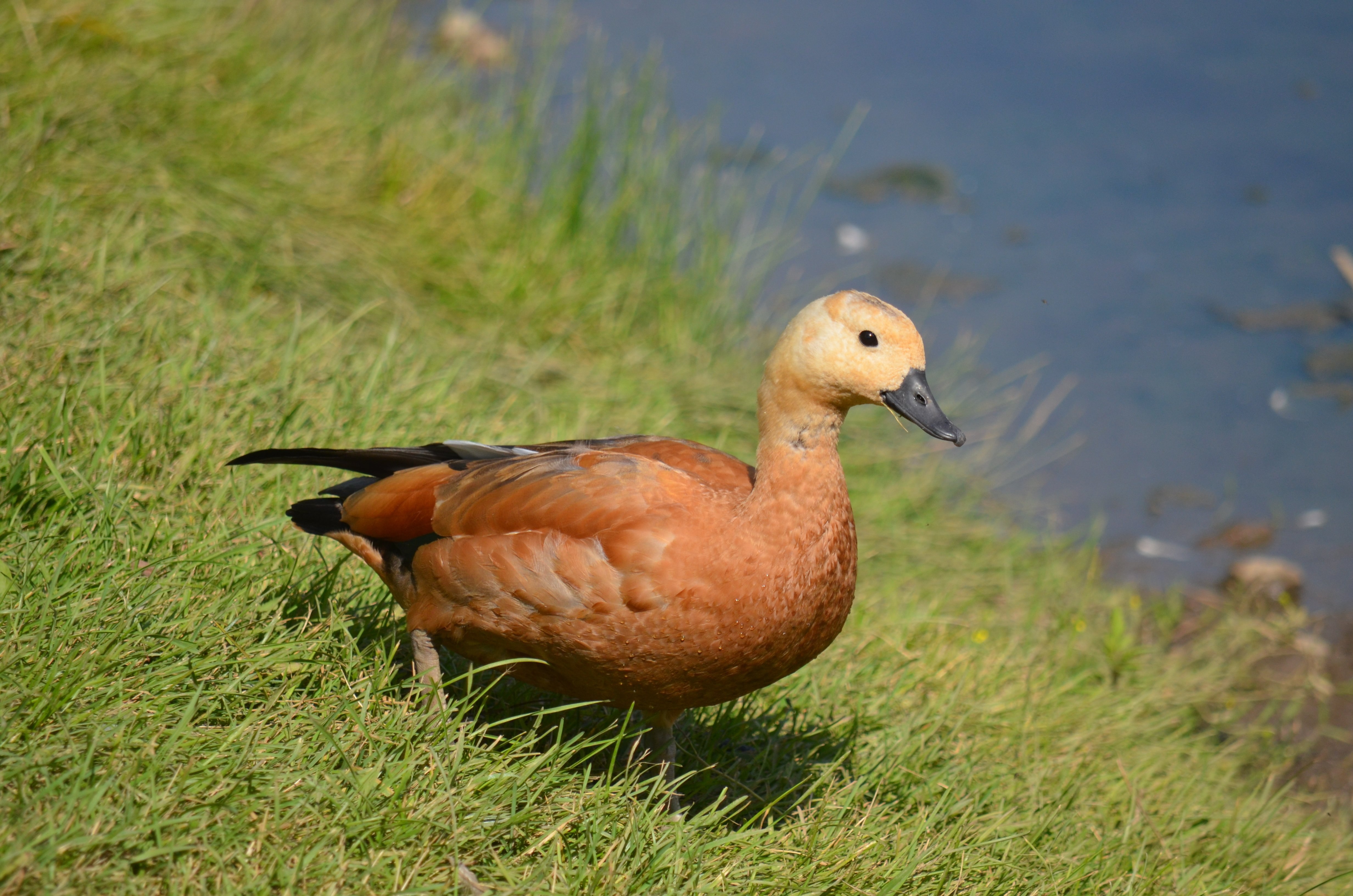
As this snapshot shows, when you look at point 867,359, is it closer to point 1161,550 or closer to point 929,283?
point 1161,550

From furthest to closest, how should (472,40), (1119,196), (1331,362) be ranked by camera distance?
(472,40)
(1119,196)
(1331,362)

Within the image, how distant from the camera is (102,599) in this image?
2.67 metres

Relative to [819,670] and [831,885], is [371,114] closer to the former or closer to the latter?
[819,670]

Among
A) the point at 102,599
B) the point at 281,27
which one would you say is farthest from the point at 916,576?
the point at 281,27

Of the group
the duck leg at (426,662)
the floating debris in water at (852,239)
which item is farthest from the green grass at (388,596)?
the floating debris in water at (852,239)

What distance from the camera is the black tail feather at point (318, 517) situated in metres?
3.08

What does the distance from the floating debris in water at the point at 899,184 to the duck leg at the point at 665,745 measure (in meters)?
5.76

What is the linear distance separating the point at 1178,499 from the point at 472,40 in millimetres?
5715

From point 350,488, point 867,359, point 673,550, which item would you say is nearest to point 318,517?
point 350,488

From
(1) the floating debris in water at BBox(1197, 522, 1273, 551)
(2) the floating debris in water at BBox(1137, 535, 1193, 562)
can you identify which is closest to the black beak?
(2) the floating debris in water at BBox(1137, 535, 1193, 562)

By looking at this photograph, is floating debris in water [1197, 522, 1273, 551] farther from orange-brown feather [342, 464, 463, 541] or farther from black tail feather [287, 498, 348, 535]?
black tail feather [287, 498, 348, 535]

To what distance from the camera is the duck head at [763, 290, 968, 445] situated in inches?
102

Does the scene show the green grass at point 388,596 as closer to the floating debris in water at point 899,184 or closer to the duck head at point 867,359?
the duck head at point 867,359

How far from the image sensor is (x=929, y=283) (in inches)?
290
